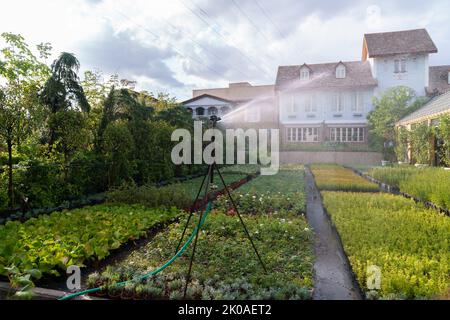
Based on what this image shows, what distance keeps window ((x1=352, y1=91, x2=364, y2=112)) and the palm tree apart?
2278cm

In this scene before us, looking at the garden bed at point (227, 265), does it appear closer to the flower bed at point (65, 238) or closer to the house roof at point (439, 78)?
the flower bed at point (65, 238)

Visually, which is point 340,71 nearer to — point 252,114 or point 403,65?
point 403,65

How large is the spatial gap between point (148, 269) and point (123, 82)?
51.6 feet

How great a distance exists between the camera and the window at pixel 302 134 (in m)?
27.9

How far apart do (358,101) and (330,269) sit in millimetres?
26050

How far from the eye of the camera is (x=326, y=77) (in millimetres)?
28250

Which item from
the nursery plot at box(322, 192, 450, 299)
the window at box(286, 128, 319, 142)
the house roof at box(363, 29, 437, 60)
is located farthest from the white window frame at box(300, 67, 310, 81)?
the nursery plot at box(322, 192, 450, 299)

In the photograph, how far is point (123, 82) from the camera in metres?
17.5

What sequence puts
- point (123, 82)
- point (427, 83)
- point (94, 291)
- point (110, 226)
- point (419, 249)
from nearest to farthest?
point (94, 291)
point (419, 249)
point (110, 226)
point (123, 82)
point (427, 83)

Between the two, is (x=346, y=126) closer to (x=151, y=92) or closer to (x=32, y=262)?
(x=151, y=92)

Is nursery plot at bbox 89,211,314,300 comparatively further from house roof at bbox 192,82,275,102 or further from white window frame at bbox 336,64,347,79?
house roof at bbox 192,82,275,102
